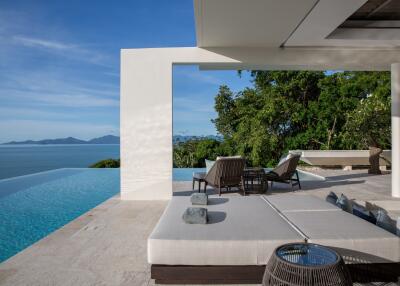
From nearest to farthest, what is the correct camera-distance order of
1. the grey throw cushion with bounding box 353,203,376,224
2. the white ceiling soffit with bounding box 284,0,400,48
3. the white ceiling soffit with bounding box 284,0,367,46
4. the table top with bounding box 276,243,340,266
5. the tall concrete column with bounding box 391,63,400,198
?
1. the table top with bounding box 276,243,340,266
2. the grey throw cushion with bounding box 353,203,376,224
3. the white ceiling soffit with bounding box 284,0,367,46
4. the white ceiling soffit with bounding box 284,0,400,48
5. the tall concrete column with bounding box 391,63,400,198

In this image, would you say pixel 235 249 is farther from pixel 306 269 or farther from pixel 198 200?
pixel 198 200

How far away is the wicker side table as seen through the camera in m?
2.10

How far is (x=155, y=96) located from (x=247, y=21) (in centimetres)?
242

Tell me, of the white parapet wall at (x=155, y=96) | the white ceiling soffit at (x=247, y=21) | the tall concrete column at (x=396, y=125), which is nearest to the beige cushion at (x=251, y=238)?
the white ceiling soffit at (x=247, y=21)

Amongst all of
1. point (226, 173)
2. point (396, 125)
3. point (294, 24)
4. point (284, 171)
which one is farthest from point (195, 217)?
point (396, 125)

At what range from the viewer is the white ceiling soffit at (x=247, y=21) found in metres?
4.57

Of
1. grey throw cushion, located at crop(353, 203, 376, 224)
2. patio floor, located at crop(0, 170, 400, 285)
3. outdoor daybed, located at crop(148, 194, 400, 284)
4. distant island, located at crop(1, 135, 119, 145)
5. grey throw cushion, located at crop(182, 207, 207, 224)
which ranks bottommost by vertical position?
patio floor, located at crop(0, 170, 400, 285)

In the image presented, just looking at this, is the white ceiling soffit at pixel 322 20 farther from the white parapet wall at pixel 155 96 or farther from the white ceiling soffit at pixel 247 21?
the white parapet wall at pixel 155 96

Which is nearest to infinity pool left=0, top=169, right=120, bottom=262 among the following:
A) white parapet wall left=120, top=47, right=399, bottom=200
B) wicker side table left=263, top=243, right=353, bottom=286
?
white parapet wall left=120, top=47, right=399, bottom=200

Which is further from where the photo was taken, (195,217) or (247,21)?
(247,21)

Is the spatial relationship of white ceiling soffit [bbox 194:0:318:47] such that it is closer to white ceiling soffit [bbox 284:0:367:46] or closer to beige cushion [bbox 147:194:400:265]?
white ceiling soffit [bbox 284:0:367:46]

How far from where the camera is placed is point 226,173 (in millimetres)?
6633

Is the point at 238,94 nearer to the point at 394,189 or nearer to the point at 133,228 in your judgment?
the point at 394,189

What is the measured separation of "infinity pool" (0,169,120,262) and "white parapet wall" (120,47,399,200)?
127 centimetres
